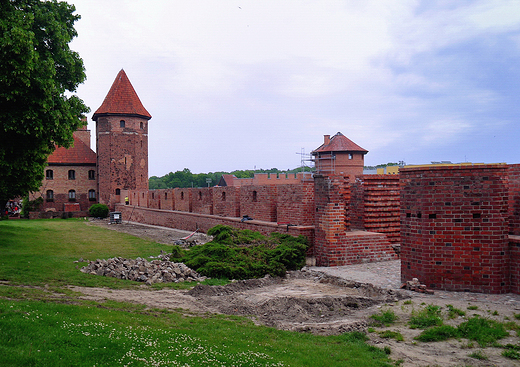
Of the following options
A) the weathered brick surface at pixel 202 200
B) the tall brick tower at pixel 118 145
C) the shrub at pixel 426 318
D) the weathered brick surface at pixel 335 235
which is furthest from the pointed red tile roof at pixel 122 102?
the shrub at pixel 426 318

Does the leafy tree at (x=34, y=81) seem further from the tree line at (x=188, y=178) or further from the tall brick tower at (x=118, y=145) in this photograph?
the tree line at (x=188, y=178)

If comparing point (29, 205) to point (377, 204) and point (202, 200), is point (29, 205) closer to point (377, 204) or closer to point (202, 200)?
point (202, 200)

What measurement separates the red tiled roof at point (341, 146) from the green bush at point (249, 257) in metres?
34.2

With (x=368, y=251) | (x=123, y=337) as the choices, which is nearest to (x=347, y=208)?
(x=368, y=251)

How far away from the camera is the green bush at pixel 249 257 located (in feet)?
36.0

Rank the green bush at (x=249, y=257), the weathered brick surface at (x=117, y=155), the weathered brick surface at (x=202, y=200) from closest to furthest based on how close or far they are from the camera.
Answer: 1. the green bush at (x=249, y=257)
2. the weathered brick surface at (x=202, y=200)
3. the weathered brick surface at (x=117, y=155)

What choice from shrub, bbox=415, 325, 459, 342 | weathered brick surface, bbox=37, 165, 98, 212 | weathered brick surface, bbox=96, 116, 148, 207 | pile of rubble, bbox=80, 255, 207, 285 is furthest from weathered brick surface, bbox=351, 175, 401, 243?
weathered brick surface, bbox=37, 165, 98, 212

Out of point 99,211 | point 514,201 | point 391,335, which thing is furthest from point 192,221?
point 99,211

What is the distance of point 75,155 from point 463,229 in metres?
47.9

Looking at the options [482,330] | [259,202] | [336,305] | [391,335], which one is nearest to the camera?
[482,330]

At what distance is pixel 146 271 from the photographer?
11.2m

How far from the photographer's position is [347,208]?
1260cm

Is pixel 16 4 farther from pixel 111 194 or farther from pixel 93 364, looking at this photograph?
pixel 111 194

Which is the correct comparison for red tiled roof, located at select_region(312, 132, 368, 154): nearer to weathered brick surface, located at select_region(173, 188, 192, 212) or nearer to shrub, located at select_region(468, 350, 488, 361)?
weathered brick surface, located at select_region(173, 188, 192, 212)
